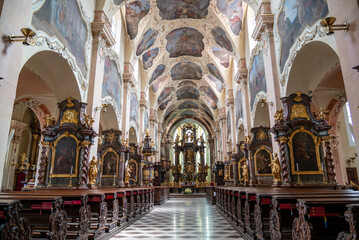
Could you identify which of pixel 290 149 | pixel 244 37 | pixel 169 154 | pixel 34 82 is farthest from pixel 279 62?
pixel 169 154

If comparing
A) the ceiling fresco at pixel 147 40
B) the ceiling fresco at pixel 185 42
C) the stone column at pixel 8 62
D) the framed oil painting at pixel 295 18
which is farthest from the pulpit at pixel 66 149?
the ceiling fresco at pixel 185 42

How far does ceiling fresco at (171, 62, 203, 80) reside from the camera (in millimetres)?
24369

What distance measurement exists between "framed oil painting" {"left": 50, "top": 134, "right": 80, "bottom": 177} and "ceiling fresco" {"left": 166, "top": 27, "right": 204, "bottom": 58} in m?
12.8

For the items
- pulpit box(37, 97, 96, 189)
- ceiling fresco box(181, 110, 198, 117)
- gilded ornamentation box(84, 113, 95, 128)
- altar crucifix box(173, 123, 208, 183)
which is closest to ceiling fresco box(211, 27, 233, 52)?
gilded ornamentation box(84, 113, 95, 128)

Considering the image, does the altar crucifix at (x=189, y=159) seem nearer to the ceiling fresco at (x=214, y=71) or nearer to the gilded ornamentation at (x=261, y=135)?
the ceiling fresco at (x=214, y=71)

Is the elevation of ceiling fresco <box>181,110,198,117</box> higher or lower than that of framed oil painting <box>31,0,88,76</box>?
higher

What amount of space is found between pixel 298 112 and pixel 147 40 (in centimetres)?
1235

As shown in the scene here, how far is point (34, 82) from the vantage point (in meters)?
12.5

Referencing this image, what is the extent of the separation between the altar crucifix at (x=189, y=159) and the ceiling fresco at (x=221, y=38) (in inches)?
830

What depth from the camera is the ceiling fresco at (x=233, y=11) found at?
1459 centimetres

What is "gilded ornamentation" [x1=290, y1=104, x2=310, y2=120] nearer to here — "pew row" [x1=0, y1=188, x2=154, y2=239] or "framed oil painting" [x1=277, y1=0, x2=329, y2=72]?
"framed oil painting" [x1=277, y1=0, x2=329, y2=72]

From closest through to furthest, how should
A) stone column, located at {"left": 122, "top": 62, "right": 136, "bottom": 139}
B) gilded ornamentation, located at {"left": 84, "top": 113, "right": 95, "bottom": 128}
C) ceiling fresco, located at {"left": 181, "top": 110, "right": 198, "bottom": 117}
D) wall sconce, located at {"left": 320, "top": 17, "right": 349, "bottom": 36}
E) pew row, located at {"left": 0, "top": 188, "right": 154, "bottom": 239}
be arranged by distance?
pew row, located at {"left": 0, "top": 188, "right": 154, "bottom": 239}
wall sconce, located at {"left": 320, "top": 17, "right": 349, "bottom": 36}
gilded ornamentation, located at {"left": 84, "top": 113, "right": 95, "bottom": 128}
stone column, located at {"left": 122, "top": 62, "right": 136, "bottom": 139}
ceiling fresco, located at {"left": 181, "top": 110, "right": 198, "bottom": 117}

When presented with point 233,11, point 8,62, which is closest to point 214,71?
point 233,11

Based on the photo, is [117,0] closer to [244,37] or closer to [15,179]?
[244,37]
